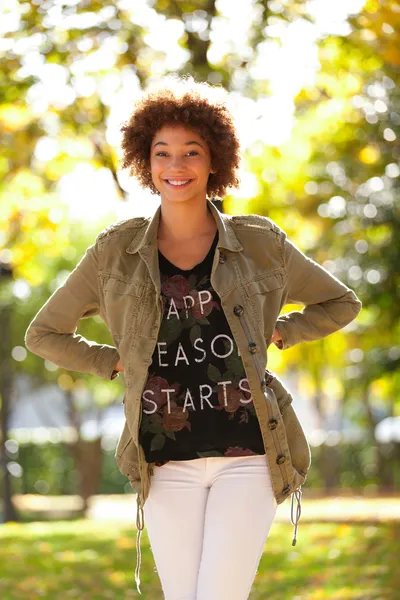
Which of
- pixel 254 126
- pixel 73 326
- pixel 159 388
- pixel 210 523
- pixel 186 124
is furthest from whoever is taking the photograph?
pixel 254 126

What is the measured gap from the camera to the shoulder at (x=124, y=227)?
4246 mm

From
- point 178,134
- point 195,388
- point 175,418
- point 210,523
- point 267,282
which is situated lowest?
point 210,523

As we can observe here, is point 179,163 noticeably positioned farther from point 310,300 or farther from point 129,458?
point 129,458

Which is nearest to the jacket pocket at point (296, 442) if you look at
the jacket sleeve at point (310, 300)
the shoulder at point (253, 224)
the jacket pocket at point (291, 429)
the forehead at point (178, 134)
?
the jacket pocket at point (291, 429)

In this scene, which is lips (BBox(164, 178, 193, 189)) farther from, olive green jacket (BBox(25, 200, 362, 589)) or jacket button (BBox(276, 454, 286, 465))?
jacket button (BBox(276, 454, 286, 465))

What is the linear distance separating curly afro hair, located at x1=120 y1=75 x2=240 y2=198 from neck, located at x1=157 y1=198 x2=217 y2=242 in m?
0.23

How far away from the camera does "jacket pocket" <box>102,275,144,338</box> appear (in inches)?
160

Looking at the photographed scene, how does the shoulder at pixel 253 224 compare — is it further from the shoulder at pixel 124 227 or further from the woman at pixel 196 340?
the shoulder at pixel 124 227

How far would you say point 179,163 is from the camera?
13.5 feet

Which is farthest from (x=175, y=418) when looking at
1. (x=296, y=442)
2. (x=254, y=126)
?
(x=254, y=126)

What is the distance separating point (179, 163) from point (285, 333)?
30.5 inches

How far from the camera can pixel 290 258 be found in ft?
13.8

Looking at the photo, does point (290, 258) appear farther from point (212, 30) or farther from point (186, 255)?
point (212, 30)

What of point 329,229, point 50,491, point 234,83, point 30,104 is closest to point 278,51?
point 234,83
